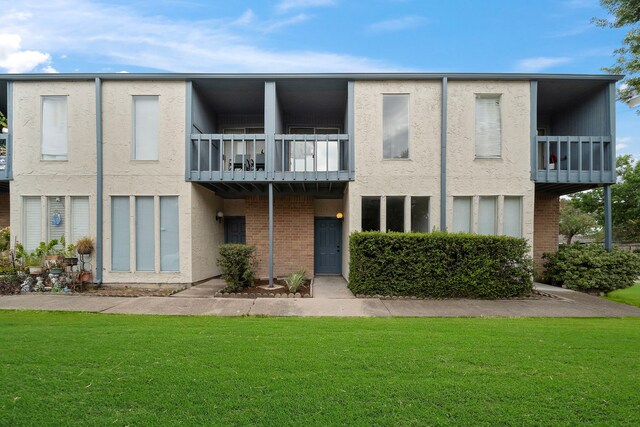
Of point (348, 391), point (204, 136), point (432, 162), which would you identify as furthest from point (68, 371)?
point (432, 162)

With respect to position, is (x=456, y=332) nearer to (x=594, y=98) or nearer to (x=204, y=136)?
(x=204, y=136)

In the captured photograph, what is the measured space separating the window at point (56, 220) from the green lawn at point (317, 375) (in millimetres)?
4465

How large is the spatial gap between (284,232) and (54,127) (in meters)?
7.34

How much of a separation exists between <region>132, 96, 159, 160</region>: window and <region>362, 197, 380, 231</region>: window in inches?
245

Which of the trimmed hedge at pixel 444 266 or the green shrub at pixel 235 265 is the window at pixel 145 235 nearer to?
the green shrub at pixel 235 265

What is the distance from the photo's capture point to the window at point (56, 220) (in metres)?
8.65

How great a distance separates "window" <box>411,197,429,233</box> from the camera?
8766mm

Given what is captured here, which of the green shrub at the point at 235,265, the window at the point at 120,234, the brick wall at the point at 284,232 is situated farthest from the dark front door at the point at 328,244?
the window at the point at 120,234

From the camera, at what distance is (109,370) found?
3.27m

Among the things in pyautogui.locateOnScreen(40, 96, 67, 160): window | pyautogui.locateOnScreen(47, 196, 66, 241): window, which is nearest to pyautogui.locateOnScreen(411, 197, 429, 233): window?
pyautogui.locateOnScreen(47, 196, 66, 241): window

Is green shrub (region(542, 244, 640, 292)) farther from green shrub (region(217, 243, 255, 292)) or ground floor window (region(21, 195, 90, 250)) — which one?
ground floor window (region(21, 195, 90, 250))

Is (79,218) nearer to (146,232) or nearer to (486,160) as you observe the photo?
(146,232)

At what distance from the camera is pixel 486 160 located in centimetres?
870

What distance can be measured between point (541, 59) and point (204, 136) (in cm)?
1401
